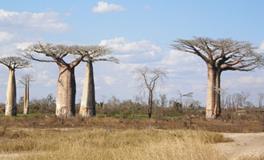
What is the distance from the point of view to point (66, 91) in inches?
1816

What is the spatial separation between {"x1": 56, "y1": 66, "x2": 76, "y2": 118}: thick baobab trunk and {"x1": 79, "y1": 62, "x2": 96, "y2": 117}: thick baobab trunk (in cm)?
128

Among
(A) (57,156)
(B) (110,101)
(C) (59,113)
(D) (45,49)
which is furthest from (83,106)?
(A) (57,156)

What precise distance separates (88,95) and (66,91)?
2.09m

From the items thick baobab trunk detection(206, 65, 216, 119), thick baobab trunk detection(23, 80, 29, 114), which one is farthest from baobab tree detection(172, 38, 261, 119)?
thick baobab trunk detection(23, 80, 29, 114)

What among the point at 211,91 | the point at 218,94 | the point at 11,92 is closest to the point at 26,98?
the point at 11,92

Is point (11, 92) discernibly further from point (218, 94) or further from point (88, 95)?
point (218, 94)

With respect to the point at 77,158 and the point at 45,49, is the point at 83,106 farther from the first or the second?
the point at 77,158

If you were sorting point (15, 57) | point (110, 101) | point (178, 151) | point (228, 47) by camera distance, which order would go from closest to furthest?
point (178, 151)
point (228, 47)
point (15, 57)
point (110, 101)

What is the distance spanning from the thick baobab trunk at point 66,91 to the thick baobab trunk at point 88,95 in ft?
4.19

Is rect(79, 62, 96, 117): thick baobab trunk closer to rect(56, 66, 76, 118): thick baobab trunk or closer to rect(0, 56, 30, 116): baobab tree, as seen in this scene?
rect(56, 66, 76, 118): thick baobab trunk

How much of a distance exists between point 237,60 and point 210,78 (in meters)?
2.68

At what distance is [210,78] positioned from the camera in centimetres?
4709

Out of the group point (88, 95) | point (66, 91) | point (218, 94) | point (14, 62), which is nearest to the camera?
point (66, 91)

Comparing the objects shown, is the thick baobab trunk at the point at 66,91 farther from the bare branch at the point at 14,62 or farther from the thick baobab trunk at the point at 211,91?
the thick baobab trunk at the point at 211,91
